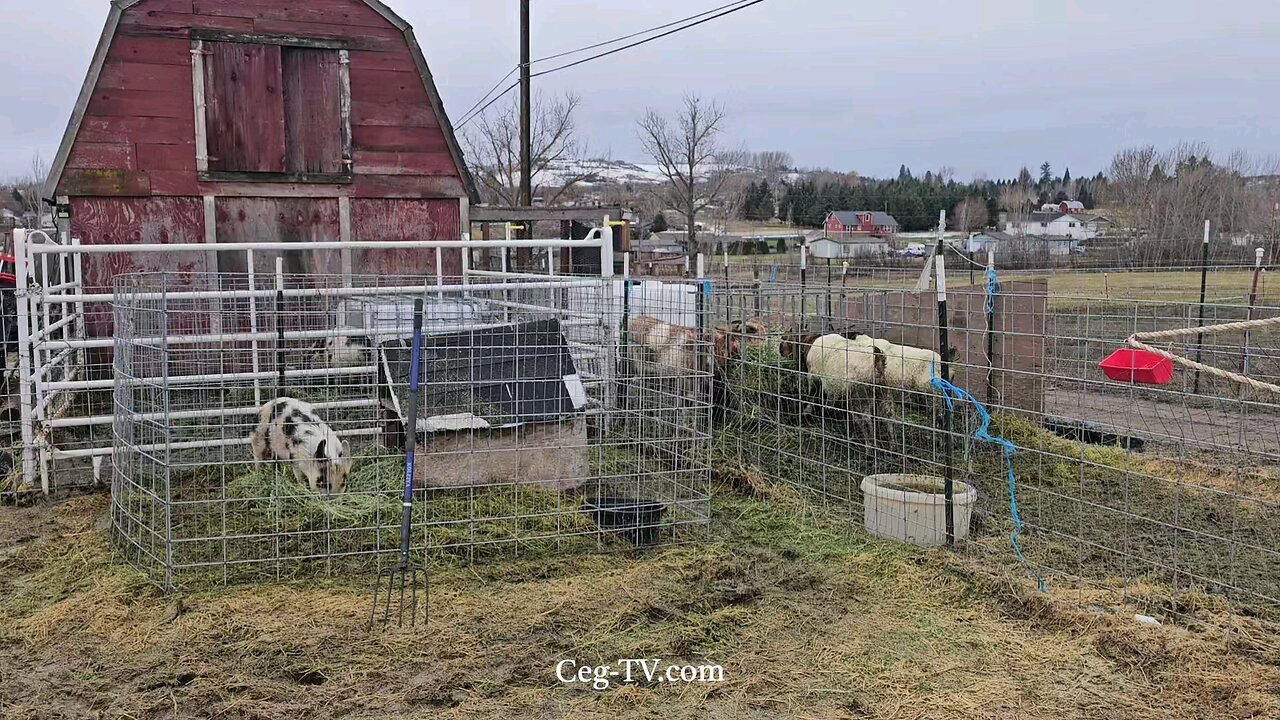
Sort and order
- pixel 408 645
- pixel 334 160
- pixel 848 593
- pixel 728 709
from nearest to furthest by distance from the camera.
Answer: pixel 728 709 < pixel 408 645 < pixel 848 593 < pixel 334 160

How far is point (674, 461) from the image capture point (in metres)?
6.48

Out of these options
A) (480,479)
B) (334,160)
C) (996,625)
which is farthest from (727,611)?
(334,160)

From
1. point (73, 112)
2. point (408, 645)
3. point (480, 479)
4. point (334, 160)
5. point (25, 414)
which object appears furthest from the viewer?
point (334, 160)

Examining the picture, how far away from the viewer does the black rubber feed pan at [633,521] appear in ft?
19.9

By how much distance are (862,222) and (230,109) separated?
48.2 meters

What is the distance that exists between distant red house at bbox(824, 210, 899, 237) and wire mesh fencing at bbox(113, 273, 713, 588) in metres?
47.3

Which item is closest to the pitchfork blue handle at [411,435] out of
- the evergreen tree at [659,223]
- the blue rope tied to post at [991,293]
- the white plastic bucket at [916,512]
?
the white plastic bucket at [916,512]

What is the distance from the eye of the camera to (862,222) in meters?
55.8

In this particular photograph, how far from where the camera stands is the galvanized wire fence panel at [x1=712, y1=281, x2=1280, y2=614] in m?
5.68

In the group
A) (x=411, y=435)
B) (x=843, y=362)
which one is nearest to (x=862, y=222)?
(x=843, y=362)

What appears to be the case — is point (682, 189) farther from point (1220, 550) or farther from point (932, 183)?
point (1220, 550)

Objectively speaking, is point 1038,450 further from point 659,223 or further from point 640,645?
point 659,223

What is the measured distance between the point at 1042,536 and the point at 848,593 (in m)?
1.72

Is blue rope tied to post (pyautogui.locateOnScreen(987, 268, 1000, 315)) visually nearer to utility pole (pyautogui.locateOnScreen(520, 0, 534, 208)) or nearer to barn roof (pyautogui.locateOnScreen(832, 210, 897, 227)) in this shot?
utility pole (pyautogui.locateOnScreen(520, 0, 534, 208))
